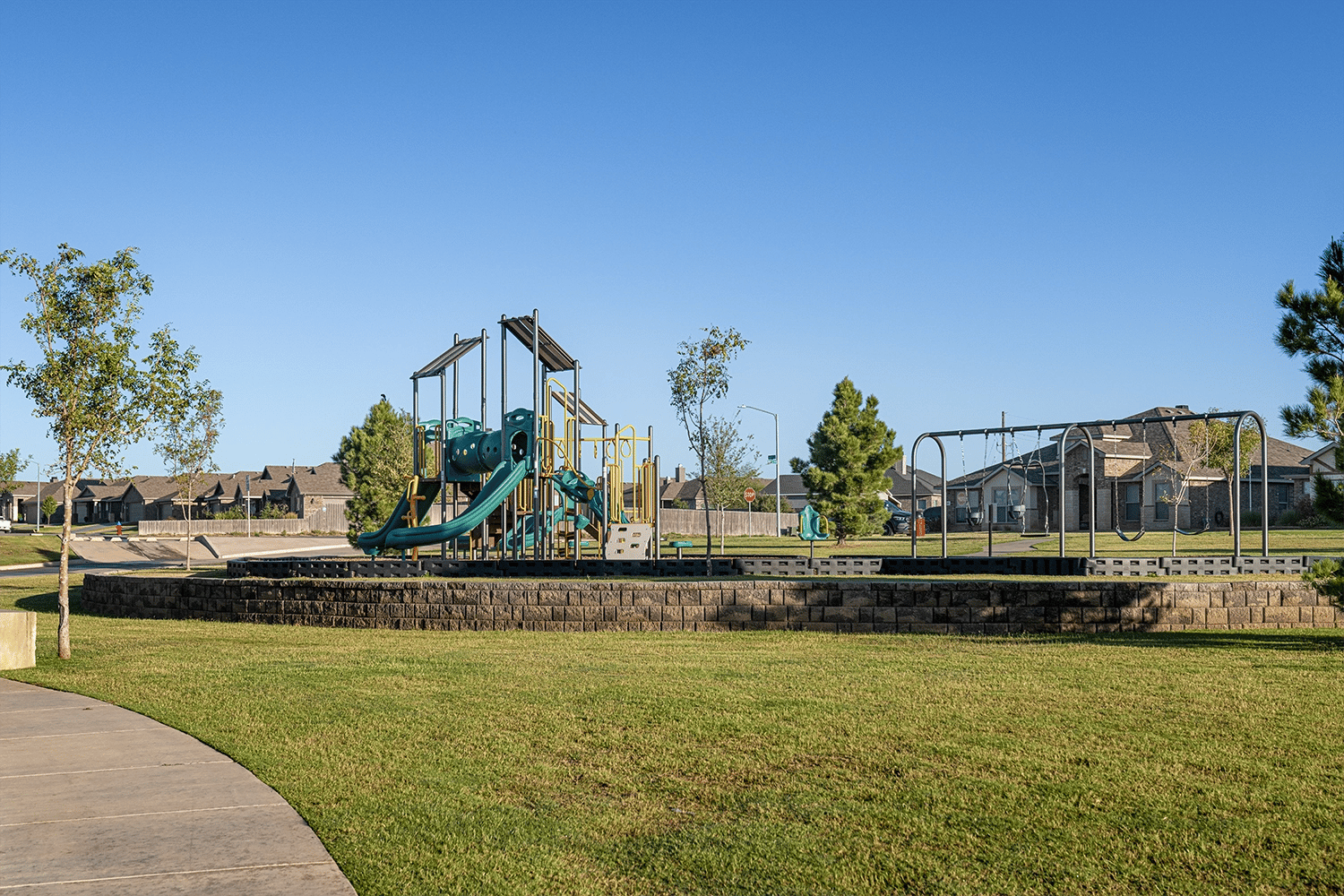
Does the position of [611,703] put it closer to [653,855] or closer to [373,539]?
[653,855]

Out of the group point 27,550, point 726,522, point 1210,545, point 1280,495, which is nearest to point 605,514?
point 1210,545

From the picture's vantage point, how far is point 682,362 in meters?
37.4

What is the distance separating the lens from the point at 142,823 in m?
5.33

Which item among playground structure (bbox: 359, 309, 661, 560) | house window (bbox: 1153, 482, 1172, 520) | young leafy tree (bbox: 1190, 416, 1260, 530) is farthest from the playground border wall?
playground structure (bbox: 359, 309, 661, 560)

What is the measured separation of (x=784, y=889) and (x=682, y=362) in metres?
33.3

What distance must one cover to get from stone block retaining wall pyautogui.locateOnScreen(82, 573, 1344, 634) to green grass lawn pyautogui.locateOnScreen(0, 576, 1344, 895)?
6.68 ft

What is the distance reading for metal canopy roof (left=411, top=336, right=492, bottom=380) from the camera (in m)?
25.4

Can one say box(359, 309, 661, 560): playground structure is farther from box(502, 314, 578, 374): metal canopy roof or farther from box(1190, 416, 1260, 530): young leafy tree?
A: box(1190, 416, 1260, 530): young leafy tree

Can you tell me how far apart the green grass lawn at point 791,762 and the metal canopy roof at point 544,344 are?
1314 cm

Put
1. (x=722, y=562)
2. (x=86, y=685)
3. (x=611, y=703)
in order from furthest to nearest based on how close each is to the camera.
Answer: (x=722, y=562)
(x=86, y=685)
(x=611, y=703)

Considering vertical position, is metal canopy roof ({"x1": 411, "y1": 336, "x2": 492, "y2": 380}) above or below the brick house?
above

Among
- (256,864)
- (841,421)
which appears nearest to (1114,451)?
(841,421)

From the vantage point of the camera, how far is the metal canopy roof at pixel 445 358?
25.4m

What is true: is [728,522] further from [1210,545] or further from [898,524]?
[1210,545]
